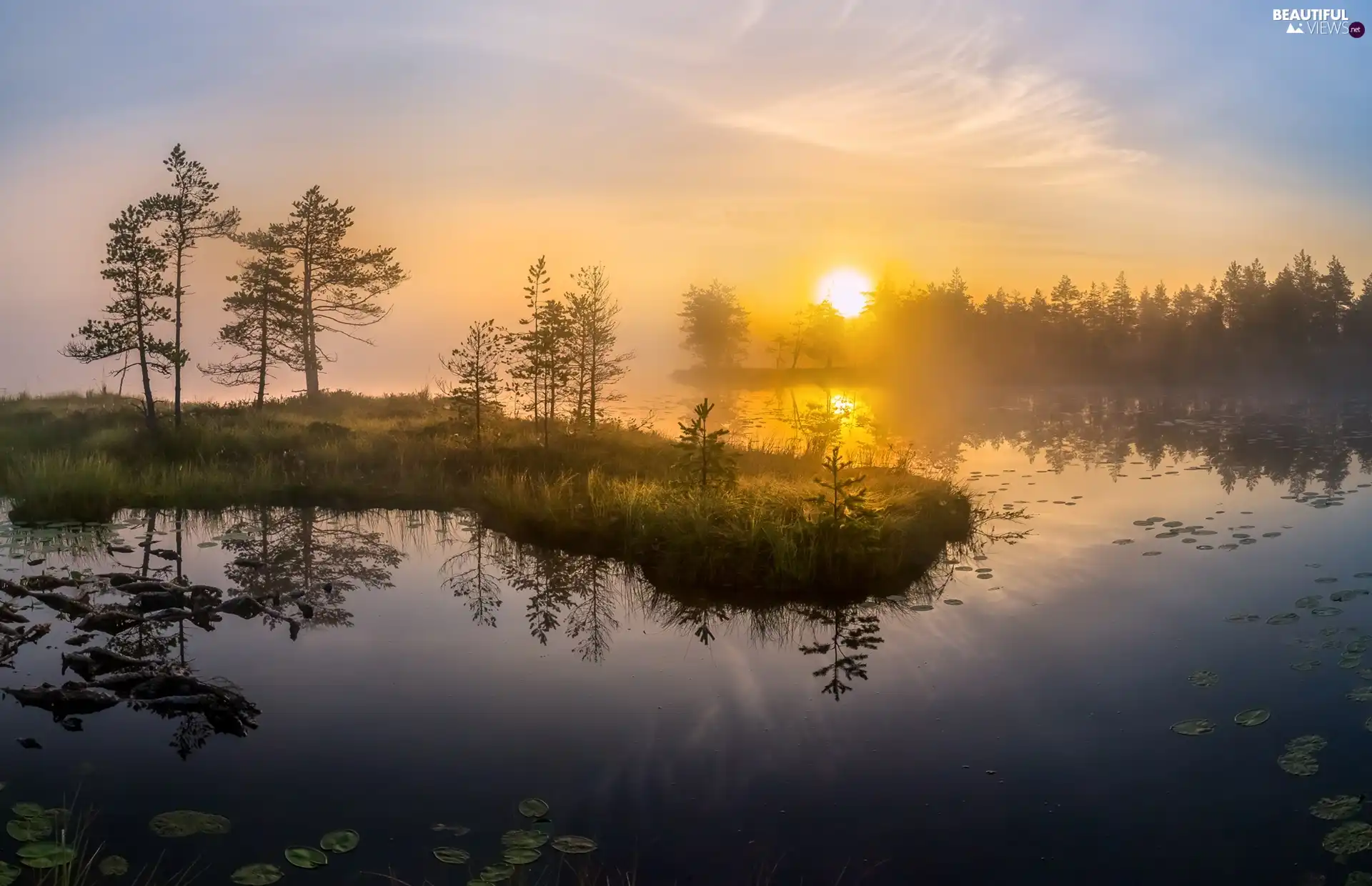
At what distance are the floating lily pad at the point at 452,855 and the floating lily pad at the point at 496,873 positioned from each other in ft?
0.60

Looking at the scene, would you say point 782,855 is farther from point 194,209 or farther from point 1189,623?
point 194,209

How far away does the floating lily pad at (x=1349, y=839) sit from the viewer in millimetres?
5855

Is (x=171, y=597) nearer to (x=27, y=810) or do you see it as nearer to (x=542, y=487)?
(x=27, y=810)

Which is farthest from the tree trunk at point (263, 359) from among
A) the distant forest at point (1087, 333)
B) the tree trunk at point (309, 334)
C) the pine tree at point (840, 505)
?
the distant forest at point (1087, 333)

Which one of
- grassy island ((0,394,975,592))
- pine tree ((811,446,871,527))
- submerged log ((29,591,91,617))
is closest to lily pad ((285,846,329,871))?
submerged log ((29,591,91,617))

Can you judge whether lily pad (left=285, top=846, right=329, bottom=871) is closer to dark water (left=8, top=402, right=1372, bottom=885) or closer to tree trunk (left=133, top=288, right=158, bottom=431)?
dark water (left=8, top=402, right=1372, bottom=885)

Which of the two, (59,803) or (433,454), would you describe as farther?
(433,454)

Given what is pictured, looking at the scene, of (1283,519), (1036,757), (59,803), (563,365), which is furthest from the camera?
(563,365)

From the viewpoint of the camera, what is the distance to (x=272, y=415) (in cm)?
2830

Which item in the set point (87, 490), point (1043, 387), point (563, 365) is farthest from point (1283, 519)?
point (1043, 387)

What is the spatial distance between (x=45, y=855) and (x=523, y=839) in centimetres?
312

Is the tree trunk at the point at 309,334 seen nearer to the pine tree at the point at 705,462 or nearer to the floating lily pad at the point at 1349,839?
the pine tree at the point at 705,462

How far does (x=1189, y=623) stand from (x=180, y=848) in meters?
10.9

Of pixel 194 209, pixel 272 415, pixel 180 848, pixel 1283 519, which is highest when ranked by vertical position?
pixel 194 209
